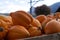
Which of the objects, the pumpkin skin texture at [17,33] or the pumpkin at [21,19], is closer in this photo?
the pumpkin skin texture at [17,33]

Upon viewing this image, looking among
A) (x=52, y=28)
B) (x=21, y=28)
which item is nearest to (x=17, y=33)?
(x=21, y=28)

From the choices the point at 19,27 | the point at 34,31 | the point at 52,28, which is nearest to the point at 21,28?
the point at 19,27

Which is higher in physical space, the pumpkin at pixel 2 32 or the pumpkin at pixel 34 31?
the pumpkin at pixel 2 32

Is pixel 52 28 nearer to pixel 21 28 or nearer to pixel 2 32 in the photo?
pixel 21 28

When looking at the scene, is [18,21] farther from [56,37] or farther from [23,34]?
[56,37]

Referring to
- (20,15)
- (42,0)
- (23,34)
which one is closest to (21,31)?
(23,34)

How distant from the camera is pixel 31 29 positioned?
1037 mm

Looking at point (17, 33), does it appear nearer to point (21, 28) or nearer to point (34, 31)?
point (21, 28)

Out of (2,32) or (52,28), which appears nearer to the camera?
(2,32)

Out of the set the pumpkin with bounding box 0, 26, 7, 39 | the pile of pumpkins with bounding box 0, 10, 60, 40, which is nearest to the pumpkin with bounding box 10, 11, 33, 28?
the pile of pumpkins with bounding box 0, 10, 60, 40

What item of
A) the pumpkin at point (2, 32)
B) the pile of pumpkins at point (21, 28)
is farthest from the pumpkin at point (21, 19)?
the pumpkin at point (2, 32)

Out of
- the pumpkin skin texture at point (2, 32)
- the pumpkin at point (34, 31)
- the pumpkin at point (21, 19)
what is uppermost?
the pumpkin at point (21, 19)

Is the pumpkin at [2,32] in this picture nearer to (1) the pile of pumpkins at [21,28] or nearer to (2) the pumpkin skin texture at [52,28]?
(1) the pile of pumpkins at [21,28]

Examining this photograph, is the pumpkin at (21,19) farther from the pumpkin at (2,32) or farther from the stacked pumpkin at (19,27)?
the pumpkin at (2,32)
